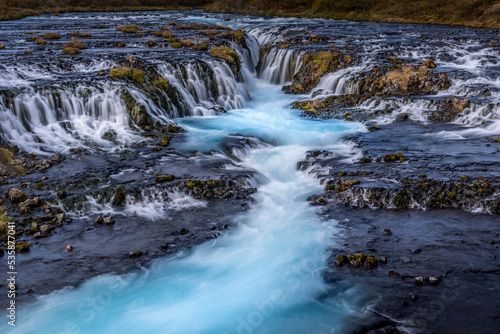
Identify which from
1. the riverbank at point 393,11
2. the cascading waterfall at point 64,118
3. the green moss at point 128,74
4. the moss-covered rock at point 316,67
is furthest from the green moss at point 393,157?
the riverbank at point 393,11

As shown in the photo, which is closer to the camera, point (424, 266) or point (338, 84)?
point (424, 266)

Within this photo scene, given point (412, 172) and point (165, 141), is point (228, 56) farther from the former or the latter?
point (412, 172)

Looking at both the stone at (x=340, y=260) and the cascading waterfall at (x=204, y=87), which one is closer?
the stone at (x=340, y=260)

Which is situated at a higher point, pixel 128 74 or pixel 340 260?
pixel 128 74

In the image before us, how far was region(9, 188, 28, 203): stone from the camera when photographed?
11.8 m

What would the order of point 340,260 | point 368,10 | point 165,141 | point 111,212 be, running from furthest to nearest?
point 368,10
point 165,141
point 111,212
point 340,260

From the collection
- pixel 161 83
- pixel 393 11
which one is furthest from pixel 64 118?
pixel 393 11

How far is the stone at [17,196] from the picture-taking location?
38.8 ft

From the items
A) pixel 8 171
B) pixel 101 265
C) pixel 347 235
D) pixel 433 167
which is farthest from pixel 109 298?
pixel 433 167

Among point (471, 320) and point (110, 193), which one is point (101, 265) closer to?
point (110, 193)

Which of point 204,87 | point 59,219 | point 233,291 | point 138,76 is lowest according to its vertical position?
point 233,291

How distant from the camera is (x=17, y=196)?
11.9 metres

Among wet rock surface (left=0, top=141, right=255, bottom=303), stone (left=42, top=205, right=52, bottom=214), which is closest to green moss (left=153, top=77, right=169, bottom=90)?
wet rock surface (left=0, top=141, right=255, bottom=303)

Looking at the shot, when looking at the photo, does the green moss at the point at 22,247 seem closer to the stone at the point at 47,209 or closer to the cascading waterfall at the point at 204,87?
the stone at the point at 47,209
